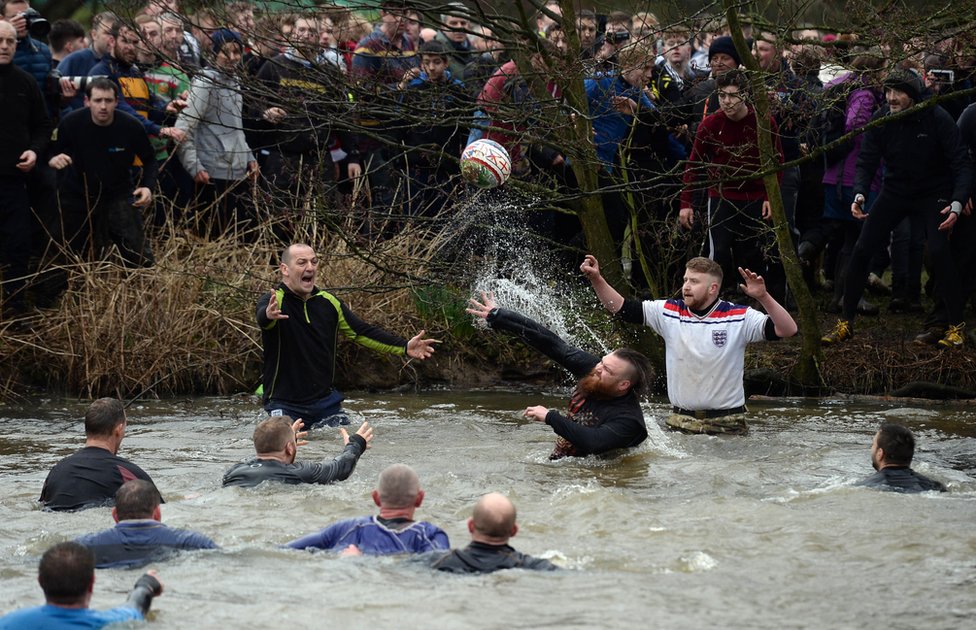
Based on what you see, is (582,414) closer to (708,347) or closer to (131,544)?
(708,347)

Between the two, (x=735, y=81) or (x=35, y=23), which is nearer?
(x=735, y=81)

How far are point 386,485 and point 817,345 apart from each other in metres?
7.13

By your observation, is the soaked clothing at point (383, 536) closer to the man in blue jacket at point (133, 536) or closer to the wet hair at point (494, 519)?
the wet hair at point (494, 519)

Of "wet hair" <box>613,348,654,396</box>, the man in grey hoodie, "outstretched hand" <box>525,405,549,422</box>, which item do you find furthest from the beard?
the man in grey hoodie

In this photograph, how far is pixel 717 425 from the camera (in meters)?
11.4

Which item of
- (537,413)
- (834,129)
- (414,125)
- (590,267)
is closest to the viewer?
(537,413)

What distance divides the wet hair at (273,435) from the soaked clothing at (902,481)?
3.88m

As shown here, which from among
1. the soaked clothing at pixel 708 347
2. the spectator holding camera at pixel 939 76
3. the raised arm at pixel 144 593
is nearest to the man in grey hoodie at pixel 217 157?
the soaked clothing at pixel 708 347

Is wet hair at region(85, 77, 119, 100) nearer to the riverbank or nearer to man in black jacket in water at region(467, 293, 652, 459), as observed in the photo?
the riverbank

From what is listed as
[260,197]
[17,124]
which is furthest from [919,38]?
[17,124]

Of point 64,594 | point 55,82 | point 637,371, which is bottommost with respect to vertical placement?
point 64,594

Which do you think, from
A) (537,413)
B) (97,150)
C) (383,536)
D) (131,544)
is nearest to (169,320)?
(97,150)

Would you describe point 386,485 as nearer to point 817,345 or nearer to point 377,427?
point 377,427

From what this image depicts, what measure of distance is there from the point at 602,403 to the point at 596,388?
0.59 ft
